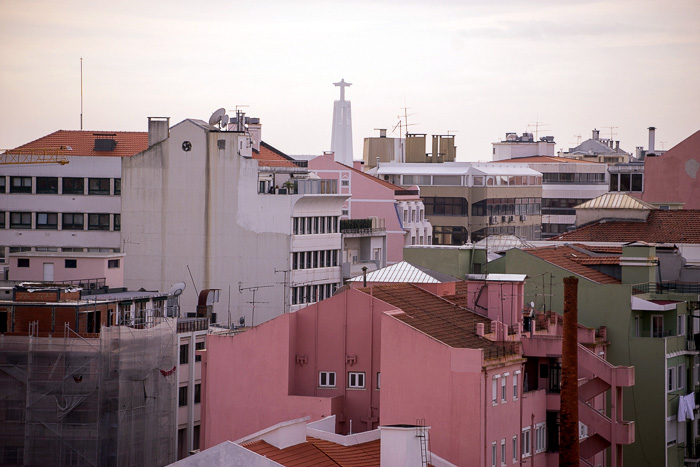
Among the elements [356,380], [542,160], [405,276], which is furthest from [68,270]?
[542,160]

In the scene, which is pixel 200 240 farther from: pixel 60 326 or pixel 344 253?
pixel 60 326

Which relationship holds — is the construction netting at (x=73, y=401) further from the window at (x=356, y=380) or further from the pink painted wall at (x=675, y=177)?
the pink painted wall at (x=675, y=177)

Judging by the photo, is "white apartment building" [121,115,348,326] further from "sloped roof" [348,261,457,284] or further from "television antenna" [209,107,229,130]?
"sloped roof" [348,261,457,284]

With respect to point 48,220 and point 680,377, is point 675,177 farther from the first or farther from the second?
point 680,377

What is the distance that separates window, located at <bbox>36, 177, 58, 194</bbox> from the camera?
88562 millimetres

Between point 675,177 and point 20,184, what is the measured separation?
3663cm

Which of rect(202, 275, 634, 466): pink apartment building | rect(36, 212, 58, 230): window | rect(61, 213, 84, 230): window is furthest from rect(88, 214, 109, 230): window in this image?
rect(202, 275, 634, 466): pink apartment building

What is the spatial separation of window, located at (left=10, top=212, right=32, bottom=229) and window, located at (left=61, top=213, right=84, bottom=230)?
1917 mm

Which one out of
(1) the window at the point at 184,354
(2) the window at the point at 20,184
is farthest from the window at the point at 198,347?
(2) the window at the point at 20,184

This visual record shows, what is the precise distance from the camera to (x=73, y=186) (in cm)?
8862

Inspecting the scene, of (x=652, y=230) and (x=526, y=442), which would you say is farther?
(x=652, y=230)

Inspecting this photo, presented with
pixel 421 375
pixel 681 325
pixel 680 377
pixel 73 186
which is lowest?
pixel 680 377

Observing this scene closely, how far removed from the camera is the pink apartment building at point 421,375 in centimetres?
4541

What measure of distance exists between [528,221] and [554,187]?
9811 millimetres
